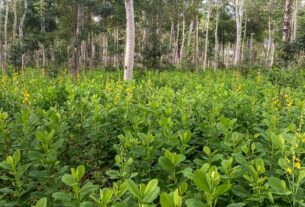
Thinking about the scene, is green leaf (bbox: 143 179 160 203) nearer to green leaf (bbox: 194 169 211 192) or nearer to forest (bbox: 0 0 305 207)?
forest (bbox: 0 0 305 207)

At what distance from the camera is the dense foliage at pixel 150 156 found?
1.83m

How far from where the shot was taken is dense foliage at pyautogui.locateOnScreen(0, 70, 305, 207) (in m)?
1.83

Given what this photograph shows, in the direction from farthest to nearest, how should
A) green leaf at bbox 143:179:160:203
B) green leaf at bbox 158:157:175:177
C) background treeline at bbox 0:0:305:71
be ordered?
background treeline at bbox 0:0:305:71 → green leaf at bbox 158:157:175:177 → green leaf at bbox 143:179:160:203

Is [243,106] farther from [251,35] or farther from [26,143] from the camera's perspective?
[251,35]

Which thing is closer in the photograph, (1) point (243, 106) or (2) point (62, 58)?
(1) point (243, 106)

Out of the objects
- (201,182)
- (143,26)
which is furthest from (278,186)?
(143,26)

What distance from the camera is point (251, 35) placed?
3853 centimetres

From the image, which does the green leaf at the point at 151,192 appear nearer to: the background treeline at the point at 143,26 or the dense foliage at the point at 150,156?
the dense foliage at the point at 150,156

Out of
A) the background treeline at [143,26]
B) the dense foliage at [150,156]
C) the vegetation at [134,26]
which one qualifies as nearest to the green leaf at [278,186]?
the dense foliage at [150,156]

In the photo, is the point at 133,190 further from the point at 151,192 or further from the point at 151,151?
the point at 151,151

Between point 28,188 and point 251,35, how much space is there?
3901 cm

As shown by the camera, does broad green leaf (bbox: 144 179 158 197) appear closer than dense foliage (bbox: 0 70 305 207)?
Yes

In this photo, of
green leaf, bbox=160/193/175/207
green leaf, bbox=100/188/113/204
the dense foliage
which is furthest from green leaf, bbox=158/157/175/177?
green leaf, bbox=160/193/175/207

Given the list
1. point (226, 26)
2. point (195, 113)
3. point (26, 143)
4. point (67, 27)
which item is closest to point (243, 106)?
point (195, 113)
